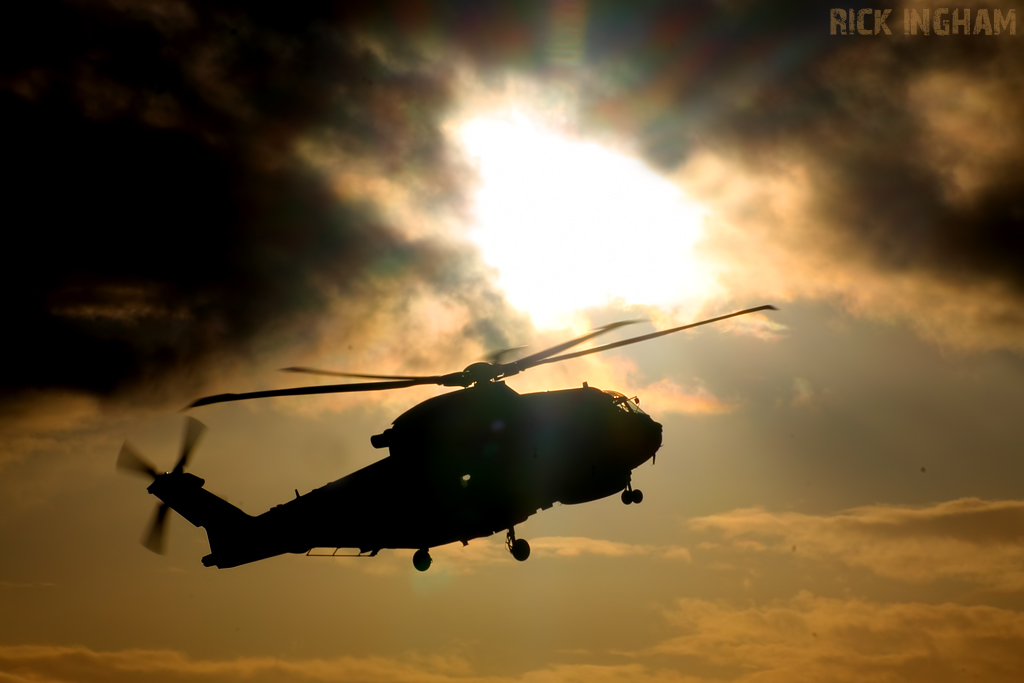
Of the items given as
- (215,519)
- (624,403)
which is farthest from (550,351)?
(215,519)

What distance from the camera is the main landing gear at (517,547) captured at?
2977 cm

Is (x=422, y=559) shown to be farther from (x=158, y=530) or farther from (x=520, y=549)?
(x=158, y=530)

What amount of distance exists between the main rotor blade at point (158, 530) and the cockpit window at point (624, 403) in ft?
71.5

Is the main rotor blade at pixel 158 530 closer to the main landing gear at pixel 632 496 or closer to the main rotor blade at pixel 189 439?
the main rotor blade at pixel 189 439

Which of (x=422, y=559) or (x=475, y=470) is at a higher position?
(x=475, y=470)

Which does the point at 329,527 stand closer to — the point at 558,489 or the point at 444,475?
the point at 444,475

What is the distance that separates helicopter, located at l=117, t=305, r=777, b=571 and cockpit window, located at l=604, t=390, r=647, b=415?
61mm

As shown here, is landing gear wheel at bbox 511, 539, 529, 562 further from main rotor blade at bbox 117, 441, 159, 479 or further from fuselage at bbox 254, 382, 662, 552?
main rotor blade at bbox 117, 441, 159, 479

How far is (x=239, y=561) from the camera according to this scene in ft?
107

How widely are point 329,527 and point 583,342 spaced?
13.2 meters

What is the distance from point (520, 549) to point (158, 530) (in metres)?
18.2

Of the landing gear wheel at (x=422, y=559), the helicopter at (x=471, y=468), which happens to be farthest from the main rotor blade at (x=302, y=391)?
the landing gear wheel at (x=422, y=559)

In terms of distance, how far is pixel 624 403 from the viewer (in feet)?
106

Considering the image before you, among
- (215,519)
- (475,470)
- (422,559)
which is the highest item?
(475,470)
